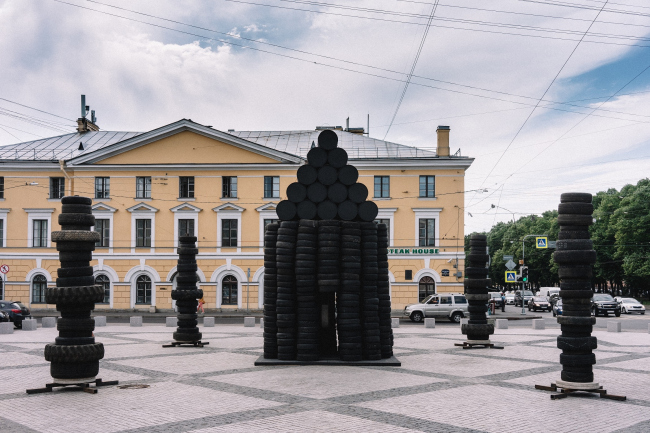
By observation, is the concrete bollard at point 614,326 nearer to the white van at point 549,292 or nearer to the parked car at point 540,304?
the parked car at point 540,304

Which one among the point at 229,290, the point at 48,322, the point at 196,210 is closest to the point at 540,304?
the point at 229,290

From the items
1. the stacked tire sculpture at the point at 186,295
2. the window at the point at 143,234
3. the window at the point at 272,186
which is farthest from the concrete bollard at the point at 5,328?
the window at the point at 272,186

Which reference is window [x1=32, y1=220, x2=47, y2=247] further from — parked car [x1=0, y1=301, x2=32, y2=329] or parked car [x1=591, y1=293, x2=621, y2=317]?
parked car [x1=591, y1=293, x2=621, y2=317]

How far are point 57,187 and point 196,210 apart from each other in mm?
10713

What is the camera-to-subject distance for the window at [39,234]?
44.7m

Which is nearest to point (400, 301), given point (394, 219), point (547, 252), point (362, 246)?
point (394, 219)

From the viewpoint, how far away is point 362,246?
16.7 m

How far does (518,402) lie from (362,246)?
6482mm

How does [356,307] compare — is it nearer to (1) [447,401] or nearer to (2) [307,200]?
(2) [307,200]

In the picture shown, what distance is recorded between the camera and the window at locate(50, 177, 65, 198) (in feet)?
148

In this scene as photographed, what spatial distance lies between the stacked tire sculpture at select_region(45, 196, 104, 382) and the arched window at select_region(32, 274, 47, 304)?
34.8m

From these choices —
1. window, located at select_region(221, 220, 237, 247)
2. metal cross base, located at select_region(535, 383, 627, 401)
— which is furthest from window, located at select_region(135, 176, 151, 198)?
metal cross base, located at select_region(535, 383, 627, 401)

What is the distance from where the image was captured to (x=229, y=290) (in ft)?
144

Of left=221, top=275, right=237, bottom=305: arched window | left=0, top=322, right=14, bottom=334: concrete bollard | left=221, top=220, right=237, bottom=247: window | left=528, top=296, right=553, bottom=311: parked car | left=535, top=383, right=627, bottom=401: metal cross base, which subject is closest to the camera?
left=535, top=383, right=627, bottom=401: metal cross base
